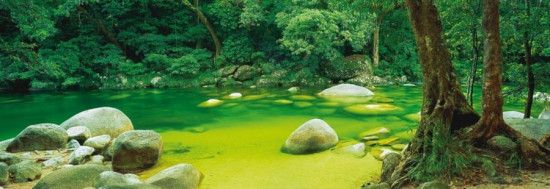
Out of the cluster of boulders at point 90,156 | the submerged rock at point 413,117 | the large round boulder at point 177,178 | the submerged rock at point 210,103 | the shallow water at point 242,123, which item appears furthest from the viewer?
the submerged rock at point 210,103

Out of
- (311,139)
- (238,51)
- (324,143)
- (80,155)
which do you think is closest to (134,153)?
(80,155)

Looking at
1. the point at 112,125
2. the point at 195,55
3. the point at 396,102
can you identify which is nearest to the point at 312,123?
the point at 112,125

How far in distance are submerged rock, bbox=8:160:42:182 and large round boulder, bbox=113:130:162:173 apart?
1.33m

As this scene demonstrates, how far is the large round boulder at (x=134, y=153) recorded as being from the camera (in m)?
8.46

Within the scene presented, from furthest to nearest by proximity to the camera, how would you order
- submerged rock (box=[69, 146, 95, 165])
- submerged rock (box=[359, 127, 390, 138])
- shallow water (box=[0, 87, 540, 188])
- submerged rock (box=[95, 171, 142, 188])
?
submerged rock (box=[359, 127, 390, 138]) < submerged rock (box=[69, 146, 95, 165]) < shallow water (box=[0, 87, 540, 188]) < submerged rock (box=[95, 171, 142, 188])

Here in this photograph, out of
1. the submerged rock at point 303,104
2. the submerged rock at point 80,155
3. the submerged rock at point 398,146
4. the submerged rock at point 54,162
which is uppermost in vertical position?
the submerged rock at point 303,104

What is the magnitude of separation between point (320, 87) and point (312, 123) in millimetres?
12316

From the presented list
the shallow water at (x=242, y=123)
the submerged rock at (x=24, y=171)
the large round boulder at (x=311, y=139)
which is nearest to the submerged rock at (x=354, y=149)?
the shallow water at (x=242, y=123)

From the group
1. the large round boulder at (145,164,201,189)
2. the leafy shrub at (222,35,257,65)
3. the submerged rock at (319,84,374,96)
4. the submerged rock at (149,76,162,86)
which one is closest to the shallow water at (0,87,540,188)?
the large round boulder at (145,164,201,189)

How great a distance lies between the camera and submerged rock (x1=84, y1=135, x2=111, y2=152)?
9664 mm

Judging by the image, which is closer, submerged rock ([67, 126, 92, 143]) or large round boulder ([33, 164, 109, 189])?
large round boulder ([33, 164, 109, 189])

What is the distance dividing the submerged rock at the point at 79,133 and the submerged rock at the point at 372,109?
7.84m

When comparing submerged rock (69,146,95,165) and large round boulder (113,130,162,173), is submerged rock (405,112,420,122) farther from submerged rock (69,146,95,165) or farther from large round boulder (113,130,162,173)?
submerged rock (69,146,95,165)

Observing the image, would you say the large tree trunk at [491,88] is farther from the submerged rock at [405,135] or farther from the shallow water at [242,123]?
the submerged rock at [405,135]
